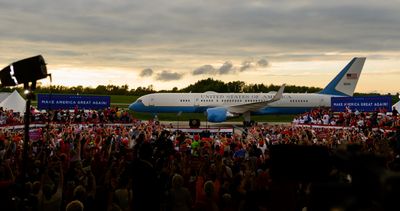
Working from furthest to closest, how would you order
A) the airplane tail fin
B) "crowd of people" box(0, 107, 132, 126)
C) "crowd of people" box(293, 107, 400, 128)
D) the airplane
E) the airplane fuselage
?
the airplane tail fin < the airplane fuselage < the airplane < "crowd of people" box(0, 107, 132, 126) < "crowd of people" box(293, 107, 400, 128)

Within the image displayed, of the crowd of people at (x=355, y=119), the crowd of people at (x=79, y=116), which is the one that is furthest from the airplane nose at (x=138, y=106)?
the crowd of people at (x=355, y=119)

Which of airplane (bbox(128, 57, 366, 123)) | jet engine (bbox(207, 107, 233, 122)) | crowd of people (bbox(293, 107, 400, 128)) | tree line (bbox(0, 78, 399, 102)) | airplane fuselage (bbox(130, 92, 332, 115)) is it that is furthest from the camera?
tree line (bbox(0, 78, 399, 102))

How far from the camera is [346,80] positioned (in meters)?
51.7

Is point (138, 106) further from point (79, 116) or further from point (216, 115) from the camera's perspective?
point (79, 116)

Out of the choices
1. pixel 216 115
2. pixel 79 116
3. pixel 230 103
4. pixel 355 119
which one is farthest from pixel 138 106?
pixel 355 119

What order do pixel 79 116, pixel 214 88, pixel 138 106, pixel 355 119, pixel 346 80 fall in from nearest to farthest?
pixel 355 119 → pixel 79 116 → pixel 138 106 → pixel 346 80 → pixel 214 88

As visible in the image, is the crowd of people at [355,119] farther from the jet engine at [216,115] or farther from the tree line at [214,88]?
the tree line at [214,88]

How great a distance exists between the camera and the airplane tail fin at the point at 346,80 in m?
51.6

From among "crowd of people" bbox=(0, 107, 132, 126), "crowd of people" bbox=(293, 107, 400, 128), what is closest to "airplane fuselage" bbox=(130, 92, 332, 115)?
"crowd of people" bbox=(0, 107, 132, 126)

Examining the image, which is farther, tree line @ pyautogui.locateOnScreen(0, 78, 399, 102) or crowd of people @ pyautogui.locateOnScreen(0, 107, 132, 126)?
tree line @ pyautogui.locateOnScreen(0, 78, 399, 102)

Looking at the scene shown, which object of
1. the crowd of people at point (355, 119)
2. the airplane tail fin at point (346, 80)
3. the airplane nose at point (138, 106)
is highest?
the airplane tail fin at point (346, 80)

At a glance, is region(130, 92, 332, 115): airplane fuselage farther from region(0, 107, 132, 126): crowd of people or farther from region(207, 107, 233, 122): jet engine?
region(0, 107, 132, 126): crowd of people

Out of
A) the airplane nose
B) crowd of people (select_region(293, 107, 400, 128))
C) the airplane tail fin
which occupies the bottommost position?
crowd of people (select_region(293, 107, 400, 128))

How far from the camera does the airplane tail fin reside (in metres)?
51.6
